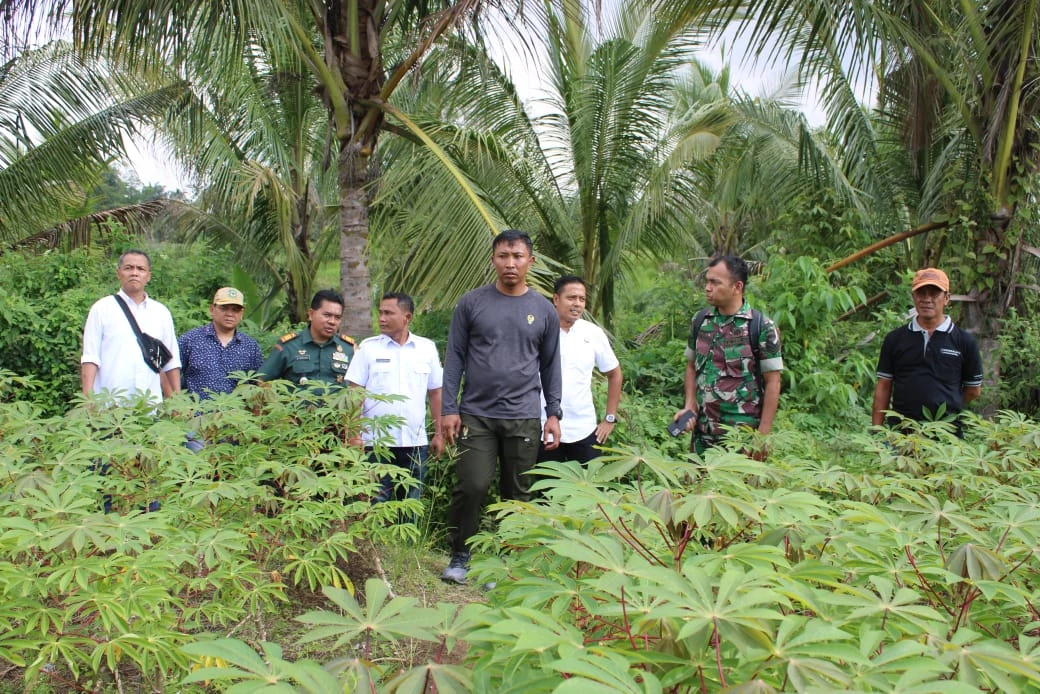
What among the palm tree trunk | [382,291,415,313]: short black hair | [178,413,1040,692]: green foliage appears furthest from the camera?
the palm tree trunk

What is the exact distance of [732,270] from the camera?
3.98 metres

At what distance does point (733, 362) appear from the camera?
4043 mm

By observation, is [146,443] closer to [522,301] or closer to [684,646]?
[522,301]

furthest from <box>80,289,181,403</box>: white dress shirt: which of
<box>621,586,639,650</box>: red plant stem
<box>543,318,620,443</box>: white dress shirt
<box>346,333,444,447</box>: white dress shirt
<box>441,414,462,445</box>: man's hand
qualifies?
<box>621,586,639,650</box>: red plant stem

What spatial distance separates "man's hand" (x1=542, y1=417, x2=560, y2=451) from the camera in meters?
4.16

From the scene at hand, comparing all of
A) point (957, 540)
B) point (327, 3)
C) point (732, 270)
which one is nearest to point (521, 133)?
point (327, 3)

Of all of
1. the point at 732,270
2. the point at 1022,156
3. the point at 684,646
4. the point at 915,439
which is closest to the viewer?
the point at 684,646

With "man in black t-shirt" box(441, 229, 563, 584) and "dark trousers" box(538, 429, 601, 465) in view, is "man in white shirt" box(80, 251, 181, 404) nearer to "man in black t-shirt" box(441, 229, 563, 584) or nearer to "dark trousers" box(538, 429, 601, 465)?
"man in black t-shirt" box(441, 229, 563, 584)

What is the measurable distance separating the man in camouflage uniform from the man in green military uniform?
1.83 metres

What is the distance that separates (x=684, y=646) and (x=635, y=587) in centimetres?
11

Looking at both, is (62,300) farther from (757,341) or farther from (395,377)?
(757,341)

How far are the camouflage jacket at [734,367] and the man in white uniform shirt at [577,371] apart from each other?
2.26 ft

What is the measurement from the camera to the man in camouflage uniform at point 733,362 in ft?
13.1

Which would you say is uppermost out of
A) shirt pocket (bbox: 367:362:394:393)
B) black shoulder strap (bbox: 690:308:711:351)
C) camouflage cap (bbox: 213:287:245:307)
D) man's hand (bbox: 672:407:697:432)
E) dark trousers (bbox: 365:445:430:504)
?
camouflage cap (bbox: 213:287:245:307)
